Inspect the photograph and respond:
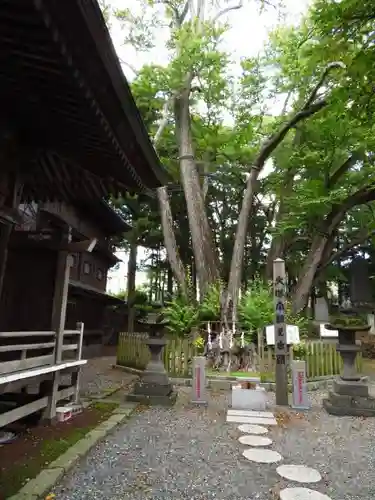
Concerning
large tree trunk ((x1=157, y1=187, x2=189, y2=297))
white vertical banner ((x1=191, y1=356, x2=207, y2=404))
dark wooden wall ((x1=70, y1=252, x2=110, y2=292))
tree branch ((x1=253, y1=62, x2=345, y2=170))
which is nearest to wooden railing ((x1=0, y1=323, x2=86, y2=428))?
white vertical banner ((x1=191, y1=356, x2=207, y2=404))

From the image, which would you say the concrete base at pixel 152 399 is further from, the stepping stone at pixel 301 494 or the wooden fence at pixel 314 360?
the stepping stone at pixel 301 494

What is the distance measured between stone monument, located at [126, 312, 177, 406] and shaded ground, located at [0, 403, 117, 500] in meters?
1.41

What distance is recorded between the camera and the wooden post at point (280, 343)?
23.8 feet

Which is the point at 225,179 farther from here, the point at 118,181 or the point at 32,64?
the point at 32,64

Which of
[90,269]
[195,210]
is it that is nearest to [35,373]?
[195,210]

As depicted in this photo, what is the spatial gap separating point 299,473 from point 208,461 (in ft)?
3.02

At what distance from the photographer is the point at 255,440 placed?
4.89 m

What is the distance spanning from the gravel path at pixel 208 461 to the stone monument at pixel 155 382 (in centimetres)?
68

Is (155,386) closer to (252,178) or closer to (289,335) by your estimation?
(289,335)

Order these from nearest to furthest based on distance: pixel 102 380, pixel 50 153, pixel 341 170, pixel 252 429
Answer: pixel 50 153 < pixel 252 429 < pixel 102 380 < pixel 341 170

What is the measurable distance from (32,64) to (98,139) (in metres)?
1.02

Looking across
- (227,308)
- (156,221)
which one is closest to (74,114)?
(227,308)

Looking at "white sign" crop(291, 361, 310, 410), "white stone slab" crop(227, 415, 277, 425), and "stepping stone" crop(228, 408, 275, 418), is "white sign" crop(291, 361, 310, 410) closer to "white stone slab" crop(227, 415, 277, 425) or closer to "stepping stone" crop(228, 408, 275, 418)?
"stepping stone" crop(228, 408, 275, 418)

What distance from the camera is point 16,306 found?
5.24 metres
